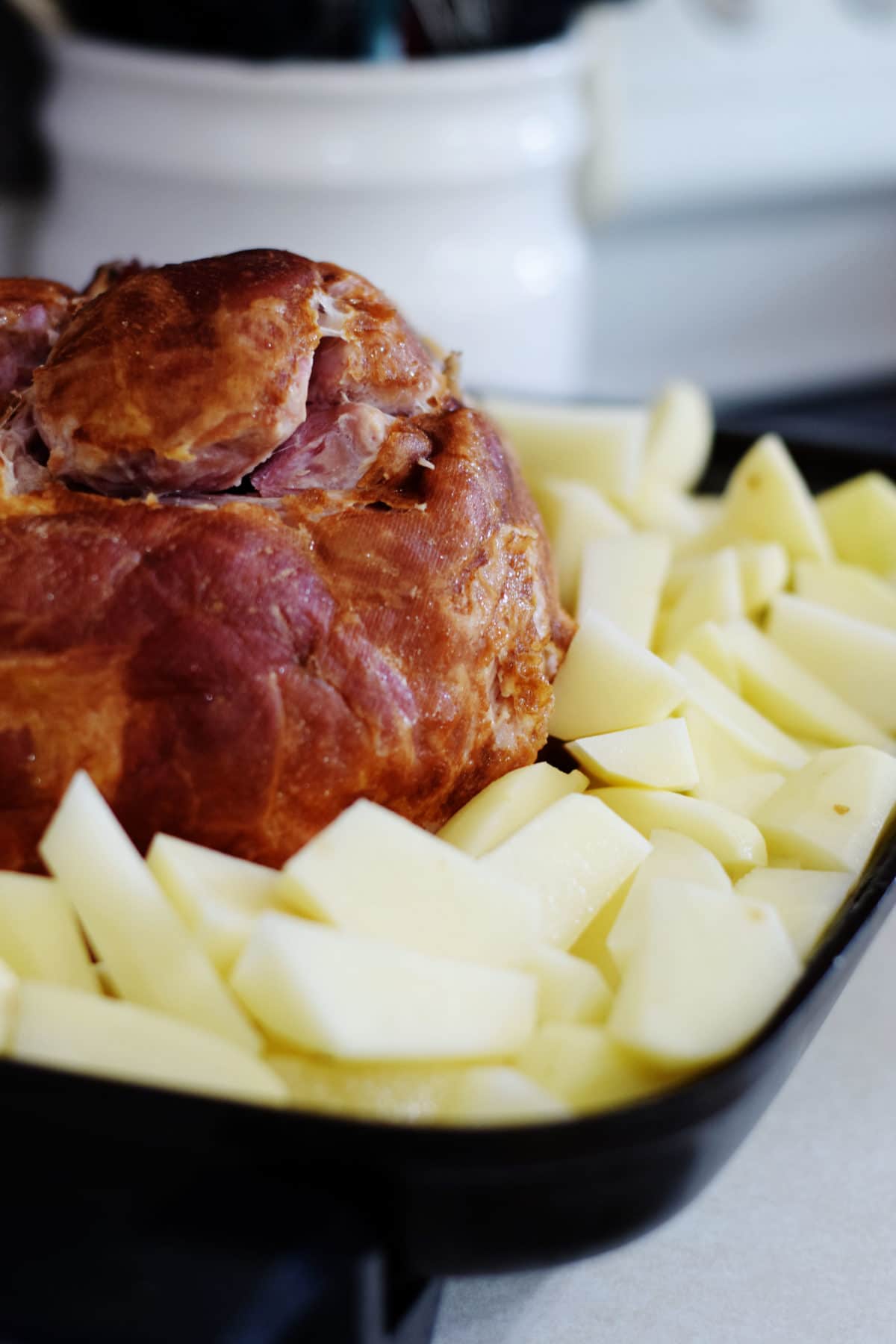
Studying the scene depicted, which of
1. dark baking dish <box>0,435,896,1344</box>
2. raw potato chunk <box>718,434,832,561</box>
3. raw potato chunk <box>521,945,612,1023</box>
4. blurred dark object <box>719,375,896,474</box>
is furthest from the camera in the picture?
blurred dark object <box>719,375,896,474</box>

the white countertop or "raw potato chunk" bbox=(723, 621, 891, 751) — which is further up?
"raw potato chunk" bbox=(723, 621, 891, 751)

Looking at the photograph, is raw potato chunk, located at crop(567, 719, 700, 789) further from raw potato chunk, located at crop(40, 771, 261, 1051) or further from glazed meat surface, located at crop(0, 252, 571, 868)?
raw potato chunk, located at crop(40, 771, 261, 1051)

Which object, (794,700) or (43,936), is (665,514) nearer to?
(794,700)

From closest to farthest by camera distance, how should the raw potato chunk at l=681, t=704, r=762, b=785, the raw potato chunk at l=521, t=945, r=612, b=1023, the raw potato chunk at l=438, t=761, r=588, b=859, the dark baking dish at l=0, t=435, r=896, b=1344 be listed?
1. the dark baking dish at l=0, t=435, r=896, b=1344
2. the raw potato chunk at l=521, t=945, r=612, b=1023
3. the raw potato chunk at l=438, t=761, r=588, b=859
4. the raw potato chunk at l=681, t=704, r=762, b=785

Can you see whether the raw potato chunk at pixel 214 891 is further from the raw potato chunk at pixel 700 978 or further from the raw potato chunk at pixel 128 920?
the raw potato chunk at pixel 700 978

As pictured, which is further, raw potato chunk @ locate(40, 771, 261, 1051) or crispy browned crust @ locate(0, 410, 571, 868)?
crispy browned crust @ locate(0, 410, 571, 868)

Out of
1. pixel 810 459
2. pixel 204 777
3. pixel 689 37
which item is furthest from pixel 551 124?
pixel 204 777

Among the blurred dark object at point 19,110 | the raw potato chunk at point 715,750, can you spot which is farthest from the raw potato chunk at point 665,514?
the blurred dark object at point 19,110

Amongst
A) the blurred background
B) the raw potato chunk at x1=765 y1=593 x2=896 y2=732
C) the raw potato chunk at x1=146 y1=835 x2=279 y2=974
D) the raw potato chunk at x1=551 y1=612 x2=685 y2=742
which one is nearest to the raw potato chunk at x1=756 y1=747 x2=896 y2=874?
the raw potato chunk at x1=551 y1=612 x2=685 y2=742
